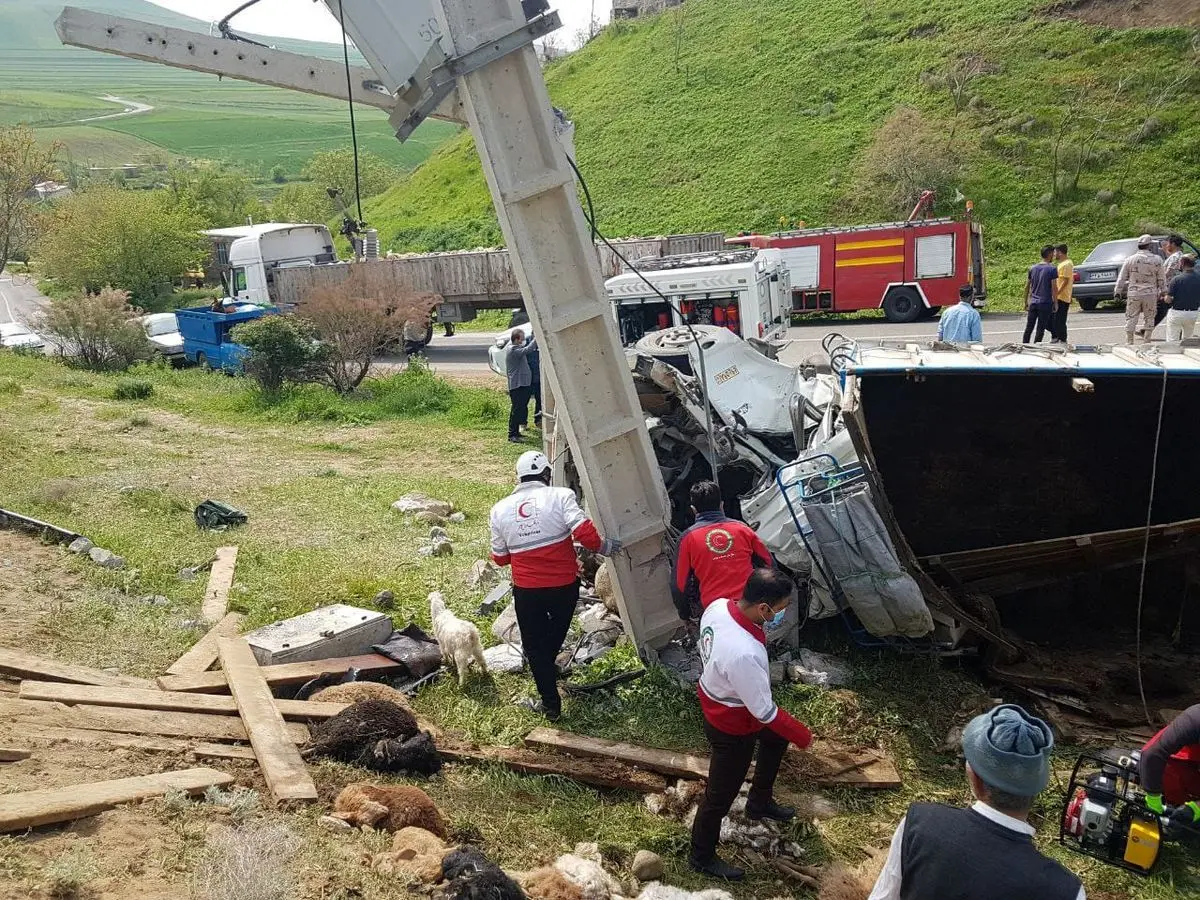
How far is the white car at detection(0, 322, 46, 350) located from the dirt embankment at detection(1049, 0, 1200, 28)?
33434 mm

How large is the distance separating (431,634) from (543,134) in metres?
3.48

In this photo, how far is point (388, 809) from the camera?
443 centimetres

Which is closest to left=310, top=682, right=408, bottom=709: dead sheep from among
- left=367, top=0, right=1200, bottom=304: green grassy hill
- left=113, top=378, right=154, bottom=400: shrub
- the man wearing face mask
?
the man wearing face mask

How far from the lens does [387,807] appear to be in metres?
4.45

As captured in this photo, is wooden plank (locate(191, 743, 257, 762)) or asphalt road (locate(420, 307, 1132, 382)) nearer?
wooden plank (locate(191, 743, 257, 762))

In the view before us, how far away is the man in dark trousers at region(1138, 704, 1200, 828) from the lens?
4109mm

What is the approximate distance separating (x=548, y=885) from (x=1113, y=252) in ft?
65.7

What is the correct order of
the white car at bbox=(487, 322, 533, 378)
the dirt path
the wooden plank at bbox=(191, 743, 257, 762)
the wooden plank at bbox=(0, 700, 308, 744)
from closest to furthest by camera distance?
1. the wooden plank at bbox=(191, 743, 257, 762)
2. the wooden plank at bbox=(0, 700, 308, 744)
3. the white car at bbox=(487, 322, 533, 378)
4. the dirt path

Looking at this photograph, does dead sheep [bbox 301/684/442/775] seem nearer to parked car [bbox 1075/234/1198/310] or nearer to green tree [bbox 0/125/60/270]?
parked car [bbox 1075/234/1198/310]

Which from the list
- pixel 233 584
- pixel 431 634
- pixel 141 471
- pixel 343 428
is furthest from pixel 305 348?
pixel 431 634

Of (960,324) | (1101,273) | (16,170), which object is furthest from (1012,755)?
(16,170)

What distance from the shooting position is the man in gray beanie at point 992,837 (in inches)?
97.8

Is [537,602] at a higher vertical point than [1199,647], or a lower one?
higher

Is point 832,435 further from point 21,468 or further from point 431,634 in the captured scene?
point 21,468
